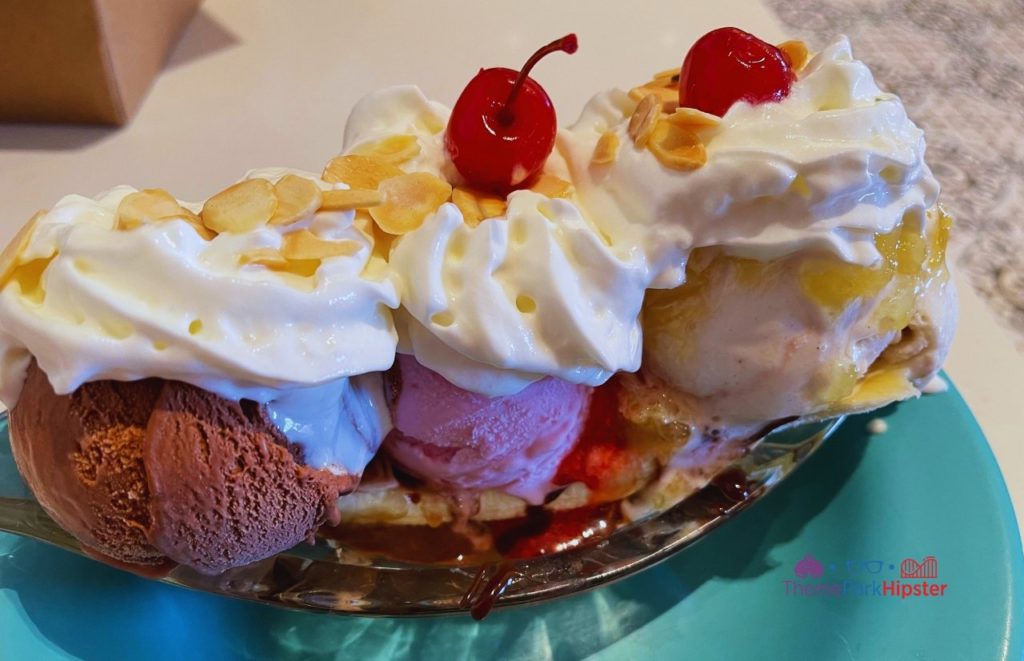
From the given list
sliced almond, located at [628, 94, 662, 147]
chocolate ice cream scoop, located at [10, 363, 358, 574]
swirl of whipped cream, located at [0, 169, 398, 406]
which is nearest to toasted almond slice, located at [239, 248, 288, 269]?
swirl of whipped cream, located at [0, 169, 398, 406]

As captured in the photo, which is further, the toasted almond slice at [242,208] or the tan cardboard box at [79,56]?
the tan cardboard box at [79,56]

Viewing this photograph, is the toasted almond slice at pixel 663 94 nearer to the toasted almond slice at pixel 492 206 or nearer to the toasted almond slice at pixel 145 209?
the toasted almond slice at pixel 492 206

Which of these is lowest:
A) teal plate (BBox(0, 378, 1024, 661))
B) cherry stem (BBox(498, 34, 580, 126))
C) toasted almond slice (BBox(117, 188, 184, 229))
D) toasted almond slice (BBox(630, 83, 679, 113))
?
teal plate (BBox(0, 378, 1024, 661))

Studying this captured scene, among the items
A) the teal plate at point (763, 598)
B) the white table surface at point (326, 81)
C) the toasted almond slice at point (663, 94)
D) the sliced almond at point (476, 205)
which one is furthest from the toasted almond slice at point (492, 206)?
the white table surface at point (326, 81)

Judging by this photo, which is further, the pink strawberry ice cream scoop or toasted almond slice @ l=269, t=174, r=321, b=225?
the pink strawberry ice cream scoop

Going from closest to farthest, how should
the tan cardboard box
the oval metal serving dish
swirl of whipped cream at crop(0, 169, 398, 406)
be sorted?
1. swirl of whipped cream at crop(0, 169, 398, 406)
2. the oval metal serving dish
3. the tan cardboard box

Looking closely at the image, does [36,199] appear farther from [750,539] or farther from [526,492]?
[750,539]

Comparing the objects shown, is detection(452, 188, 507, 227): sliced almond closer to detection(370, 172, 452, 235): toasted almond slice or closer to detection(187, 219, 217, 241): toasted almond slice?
detection(370, 172, 452, 235): toasted almond slice
